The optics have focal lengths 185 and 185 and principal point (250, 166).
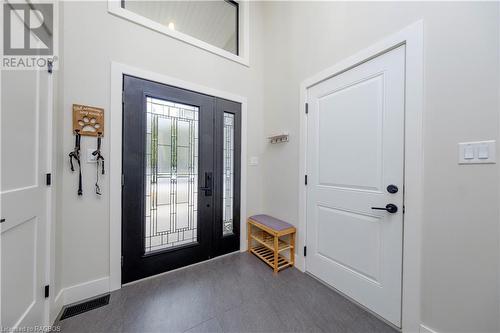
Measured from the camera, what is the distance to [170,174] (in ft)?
6.86

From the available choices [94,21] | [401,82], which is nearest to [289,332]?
[401,82]

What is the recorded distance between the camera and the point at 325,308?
1.58 m

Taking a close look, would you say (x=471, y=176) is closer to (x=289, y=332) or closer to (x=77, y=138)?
(x=289, y=332)

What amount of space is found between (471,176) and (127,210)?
2675 mm

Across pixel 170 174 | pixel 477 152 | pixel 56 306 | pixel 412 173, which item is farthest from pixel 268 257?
pixel 477 152

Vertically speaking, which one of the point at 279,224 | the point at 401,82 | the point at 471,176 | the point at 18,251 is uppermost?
the point at 401,82

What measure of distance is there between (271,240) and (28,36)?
2.89 m

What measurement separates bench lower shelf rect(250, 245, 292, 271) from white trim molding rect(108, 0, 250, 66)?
265 centimetres

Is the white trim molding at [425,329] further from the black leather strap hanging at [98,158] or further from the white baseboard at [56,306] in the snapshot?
the black leather strap hanging at [98,158]

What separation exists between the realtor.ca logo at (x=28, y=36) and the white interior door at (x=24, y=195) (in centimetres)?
7

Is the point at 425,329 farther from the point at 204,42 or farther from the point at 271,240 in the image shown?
the point at 204,42

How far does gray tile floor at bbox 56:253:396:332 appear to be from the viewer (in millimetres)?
1391

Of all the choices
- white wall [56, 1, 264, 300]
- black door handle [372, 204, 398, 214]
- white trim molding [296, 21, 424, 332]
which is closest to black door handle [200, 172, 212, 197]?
white wall [56, 1, 264, 300]

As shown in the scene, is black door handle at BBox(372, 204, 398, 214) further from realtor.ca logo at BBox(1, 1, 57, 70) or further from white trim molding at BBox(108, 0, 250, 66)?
realtor.ca logo at BBox(1, 1, 57, 70)
